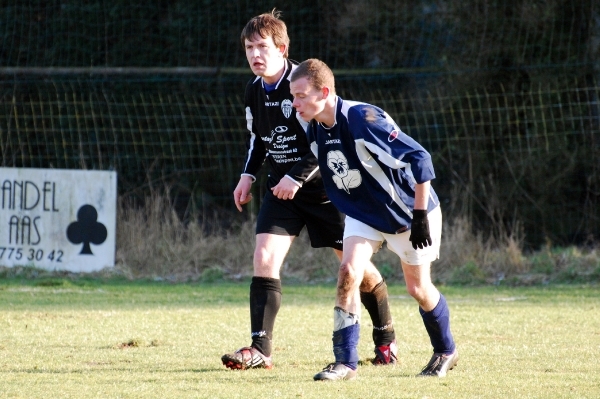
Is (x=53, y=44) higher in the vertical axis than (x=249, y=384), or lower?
higher

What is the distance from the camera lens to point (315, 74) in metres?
5.07

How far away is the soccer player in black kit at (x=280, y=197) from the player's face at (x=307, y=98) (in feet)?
2.16

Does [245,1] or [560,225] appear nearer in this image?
[560,225]

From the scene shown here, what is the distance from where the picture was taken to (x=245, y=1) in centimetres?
1463

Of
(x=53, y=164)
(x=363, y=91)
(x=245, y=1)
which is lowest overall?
(x=53, y=164)

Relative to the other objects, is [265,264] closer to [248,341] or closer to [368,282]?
[368,282]

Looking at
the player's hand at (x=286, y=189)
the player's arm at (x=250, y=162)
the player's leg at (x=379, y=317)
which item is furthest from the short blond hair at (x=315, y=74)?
the player's leg at (x=379, y=317)

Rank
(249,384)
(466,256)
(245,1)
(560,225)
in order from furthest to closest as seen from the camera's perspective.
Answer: (245,1) < (560,225) < (466,256) < (249,384)

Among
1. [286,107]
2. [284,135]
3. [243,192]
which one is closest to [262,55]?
[286,107]

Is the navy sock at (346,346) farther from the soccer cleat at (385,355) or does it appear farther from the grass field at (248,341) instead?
the soccer cleat at (385,355)

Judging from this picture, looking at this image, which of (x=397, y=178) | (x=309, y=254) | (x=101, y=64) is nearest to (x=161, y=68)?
(x=101, y=64)

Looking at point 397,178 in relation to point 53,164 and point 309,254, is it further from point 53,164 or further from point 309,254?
point 53,164

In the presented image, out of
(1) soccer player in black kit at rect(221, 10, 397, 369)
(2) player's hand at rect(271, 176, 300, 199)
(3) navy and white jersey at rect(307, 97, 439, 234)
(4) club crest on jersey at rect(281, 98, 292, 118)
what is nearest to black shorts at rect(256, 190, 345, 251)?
(1) soccer player in black kit at rect(221, 10, 397, 369)

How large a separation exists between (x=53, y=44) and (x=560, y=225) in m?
8.08
